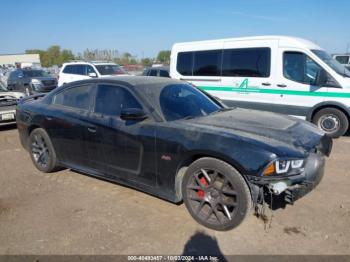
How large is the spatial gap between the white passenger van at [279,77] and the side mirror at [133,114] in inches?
195

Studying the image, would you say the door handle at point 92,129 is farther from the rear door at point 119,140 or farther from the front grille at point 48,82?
the front grille at point 48,82

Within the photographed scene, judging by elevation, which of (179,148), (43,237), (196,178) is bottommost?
(43,237)

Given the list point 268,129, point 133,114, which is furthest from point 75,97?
point 268,129

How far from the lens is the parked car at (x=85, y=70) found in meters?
14.7

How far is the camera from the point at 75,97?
500 centimetres

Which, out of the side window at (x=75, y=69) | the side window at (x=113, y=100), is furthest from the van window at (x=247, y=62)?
the side window at (x=75, y=69)

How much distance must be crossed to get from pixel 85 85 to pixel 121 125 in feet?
3.59

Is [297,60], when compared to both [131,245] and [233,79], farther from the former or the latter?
[131,245]

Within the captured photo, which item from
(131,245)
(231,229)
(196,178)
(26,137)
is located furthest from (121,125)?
(26,137)

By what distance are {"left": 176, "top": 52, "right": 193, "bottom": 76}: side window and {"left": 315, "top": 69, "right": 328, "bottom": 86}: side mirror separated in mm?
3495

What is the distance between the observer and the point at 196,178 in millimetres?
3639

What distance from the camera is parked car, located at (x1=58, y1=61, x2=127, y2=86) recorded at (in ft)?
48.3

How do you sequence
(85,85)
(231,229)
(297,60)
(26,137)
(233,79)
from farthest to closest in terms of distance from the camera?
(233,79), (297,60), (26,137), (85,85), (231,229)

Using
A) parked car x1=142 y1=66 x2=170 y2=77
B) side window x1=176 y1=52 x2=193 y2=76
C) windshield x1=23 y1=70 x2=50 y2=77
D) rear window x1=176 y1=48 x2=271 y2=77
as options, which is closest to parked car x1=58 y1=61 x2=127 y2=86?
parked car x1=142 y1=66 x2=170 y2=77
